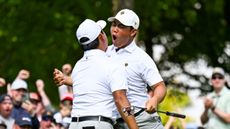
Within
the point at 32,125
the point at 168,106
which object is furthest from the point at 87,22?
the point at 168,106

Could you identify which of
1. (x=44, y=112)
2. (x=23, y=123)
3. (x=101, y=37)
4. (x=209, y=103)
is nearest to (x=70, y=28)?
(x=44, y=112)

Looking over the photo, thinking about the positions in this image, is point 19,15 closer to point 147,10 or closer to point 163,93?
point 147,10

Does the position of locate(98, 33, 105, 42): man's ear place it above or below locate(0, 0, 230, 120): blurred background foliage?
below

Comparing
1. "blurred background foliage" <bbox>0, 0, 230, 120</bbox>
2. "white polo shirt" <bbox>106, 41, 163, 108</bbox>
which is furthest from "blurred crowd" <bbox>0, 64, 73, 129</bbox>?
"blurred background foliage" <bbox>0, 0, 230, 120</bbox>

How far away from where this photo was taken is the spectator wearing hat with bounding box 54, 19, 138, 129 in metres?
10.3

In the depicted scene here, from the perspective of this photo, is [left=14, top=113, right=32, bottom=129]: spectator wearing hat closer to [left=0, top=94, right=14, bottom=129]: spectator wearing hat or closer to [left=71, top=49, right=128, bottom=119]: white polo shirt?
[left=0, top=94, right=14, bottom=129]: spectator wearing hat

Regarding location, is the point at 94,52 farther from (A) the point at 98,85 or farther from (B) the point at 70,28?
(B) the point at 70,28

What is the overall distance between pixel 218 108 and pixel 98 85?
6.02 metres

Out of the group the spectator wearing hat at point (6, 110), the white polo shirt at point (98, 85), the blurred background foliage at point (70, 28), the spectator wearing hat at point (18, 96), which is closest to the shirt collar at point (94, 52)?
the white polo shirt at point (98, 85)

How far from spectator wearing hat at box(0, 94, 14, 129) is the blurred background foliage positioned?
372 inches

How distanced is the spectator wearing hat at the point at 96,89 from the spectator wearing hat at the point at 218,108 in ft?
18.2

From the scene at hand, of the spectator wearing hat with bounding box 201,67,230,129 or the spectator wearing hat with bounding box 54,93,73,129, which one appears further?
the spectator wearing hat with bounding box 54,93,73,129

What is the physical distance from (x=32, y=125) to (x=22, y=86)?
1159mm

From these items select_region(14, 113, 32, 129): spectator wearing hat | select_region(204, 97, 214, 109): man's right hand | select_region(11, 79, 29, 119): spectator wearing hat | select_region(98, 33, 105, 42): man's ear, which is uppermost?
select_region(98, 33, 105, 42): man's ear
